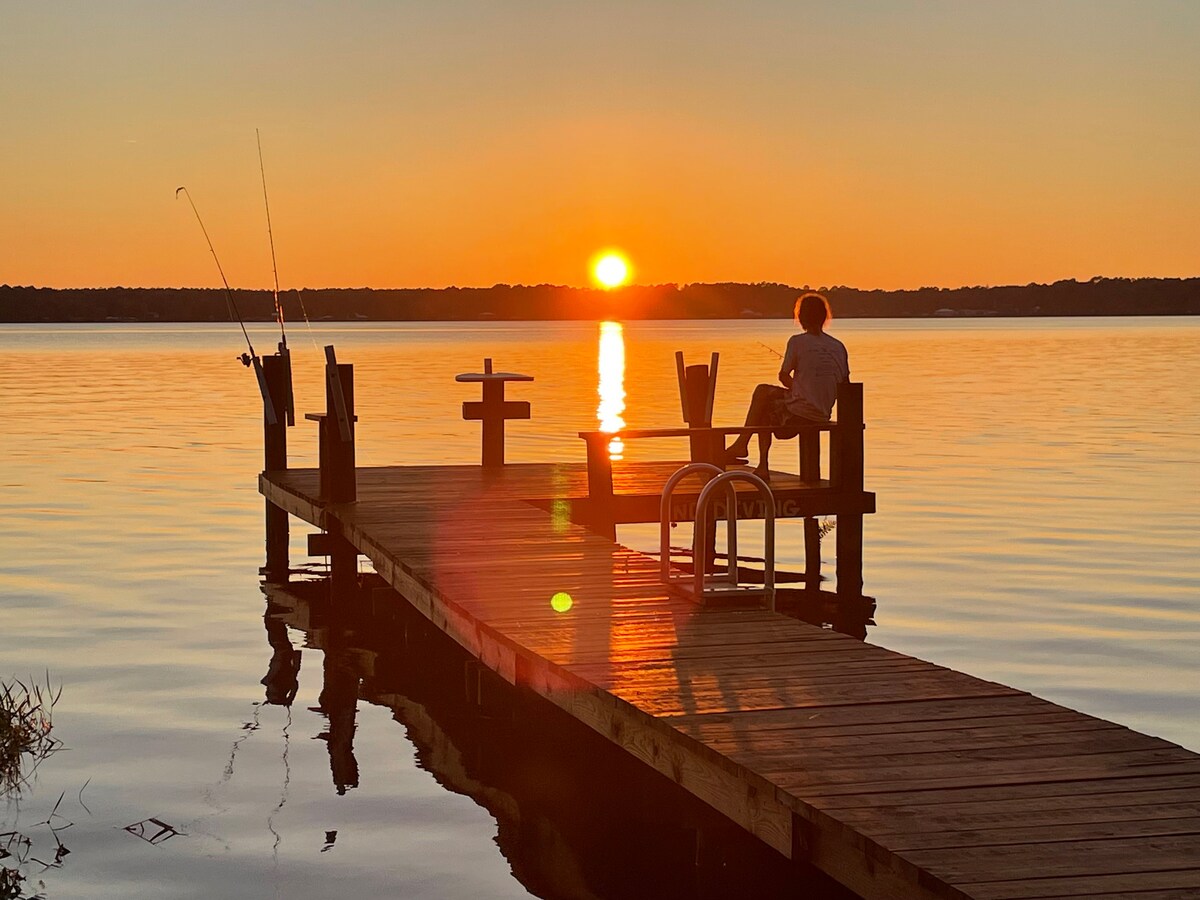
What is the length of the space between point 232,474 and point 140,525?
7.66 metres

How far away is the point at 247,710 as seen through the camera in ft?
40.9

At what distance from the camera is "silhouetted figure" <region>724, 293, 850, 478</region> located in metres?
15.4

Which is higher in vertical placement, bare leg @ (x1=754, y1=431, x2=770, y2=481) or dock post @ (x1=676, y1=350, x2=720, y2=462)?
dock post @ (x1=676, y1=350, x2=720, y2=462)

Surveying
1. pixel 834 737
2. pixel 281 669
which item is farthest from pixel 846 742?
pixel 281 669

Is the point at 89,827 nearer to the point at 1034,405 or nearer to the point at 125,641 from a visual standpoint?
the point at 125,641

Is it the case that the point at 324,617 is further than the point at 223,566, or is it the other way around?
the point at 223,566

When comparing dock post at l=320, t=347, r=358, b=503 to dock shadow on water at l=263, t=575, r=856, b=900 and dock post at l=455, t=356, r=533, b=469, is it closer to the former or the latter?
dock shadow on water at l=263, t=575, r=856, b=900

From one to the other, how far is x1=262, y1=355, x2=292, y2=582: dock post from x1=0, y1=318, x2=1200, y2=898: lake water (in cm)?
41

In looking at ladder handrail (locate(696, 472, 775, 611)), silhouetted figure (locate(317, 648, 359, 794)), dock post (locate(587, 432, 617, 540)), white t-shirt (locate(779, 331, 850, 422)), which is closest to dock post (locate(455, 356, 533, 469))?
dock post (locate(587, 432, 617, 540))

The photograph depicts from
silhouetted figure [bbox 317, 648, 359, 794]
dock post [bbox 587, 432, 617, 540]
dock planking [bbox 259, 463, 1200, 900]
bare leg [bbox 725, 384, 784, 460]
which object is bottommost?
silhouetted figure [bbox 317, 648, 359, 794]

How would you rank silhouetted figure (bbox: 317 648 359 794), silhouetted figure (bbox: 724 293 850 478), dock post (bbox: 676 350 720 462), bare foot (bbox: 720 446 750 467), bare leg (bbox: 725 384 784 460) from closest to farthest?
1. silhouetted figure (bbox: 317 648 359 794)
2. silhouetted figure (bbox: 724 293 850 478)
3. bare leg (bbox: 725 384 784 460)
4. bare foot (bbox: 720 446 750 467)
5. dock post (bbox: 676 350 720 462)

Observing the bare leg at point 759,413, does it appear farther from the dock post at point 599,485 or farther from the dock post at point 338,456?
the dock post at point 338,456

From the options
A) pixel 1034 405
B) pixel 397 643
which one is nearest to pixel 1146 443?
pixel 1034 405

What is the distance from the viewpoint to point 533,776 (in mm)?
10523
